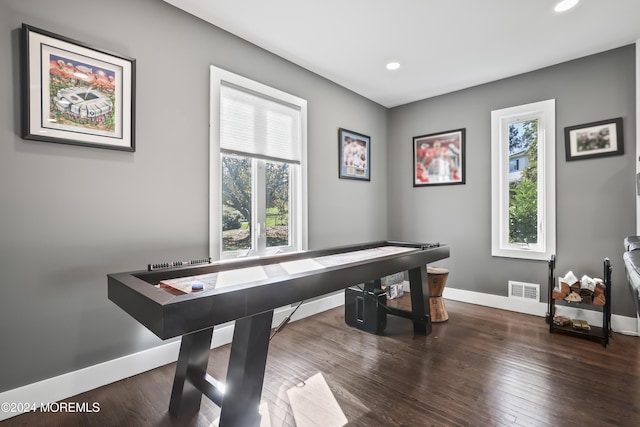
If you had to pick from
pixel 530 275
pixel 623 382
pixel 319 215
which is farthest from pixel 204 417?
pixel 530 275

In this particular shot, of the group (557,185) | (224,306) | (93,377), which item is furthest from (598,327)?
(93,377)

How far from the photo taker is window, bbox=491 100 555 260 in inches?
137

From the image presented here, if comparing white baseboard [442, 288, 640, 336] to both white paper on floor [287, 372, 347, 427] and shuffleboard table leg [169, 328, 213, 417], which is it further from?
shuffleboard table leg [169, 328, 213, 417]

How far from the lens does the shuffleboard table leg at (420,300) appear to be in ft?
9.73

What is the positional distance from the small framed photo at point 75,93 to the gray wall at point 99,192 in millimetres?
63

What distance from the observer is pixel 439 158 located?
4352 millimetres

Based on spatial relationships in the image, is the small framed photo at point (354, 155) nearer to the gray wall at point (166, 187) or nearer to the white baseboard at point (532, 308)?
the gray wall at point (166, 187)

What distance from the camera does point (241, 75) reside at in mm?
2961

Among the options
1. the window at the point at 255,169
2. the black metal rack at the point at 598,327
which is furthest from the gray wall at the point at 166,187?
the black metal rack at the point at 598,327

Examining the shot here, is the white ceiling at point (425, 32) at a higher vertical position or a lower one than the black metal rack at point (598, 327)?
higher

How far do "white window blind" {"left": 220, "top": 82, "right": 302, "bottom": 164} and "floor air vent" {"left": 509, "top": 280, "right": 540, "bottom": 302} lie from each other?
114 inches

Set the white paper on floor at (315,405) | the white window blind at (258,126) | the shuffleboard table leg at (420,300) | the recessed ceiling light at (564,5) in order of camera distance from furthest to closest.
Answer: the shuffleboard table leg at (420,300) → the white window blind at (258,126) → the recessed ceiling light at (564,5) → the white paper on floor at (315,405)

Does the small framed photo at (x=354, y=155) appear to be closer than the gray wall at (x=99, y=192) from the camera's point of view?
No

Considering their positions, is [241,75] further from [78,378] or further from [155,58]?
[78,378]
